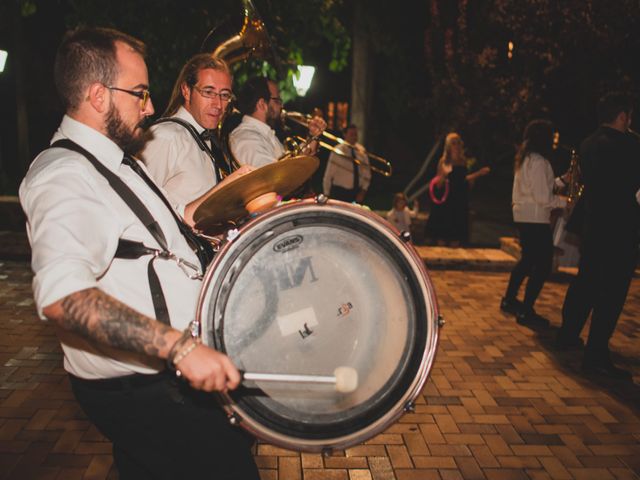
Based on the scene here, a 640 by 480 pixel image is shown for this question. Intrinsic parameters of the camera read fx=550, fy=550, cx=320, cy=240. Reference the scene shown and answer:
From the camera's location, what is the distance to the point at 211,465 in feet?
5.71

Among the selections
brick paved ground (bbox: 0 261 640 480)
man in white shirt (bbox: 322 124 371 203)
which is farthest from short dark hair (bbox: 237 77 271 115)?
man in white shirt (bbox: 322 124 371 203)

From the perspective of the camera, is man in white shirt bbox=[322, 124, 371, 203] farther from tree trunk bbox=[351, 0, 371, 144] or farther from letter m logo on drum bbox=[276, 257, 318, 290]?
letter m logo on drum bbox=[276, 257, 318, 290]

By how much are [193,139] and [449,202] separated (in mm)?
6529

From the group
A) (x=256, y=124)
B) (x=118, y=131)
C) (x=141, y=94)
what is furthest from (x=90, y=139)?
(x=256, y=124)

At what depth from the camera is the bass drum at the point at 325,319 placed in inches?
65.4

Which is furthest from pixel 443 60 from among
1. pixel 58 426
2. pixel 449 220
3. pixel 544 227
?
pixel 58 426

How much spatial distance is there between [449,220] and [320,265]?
7408mm

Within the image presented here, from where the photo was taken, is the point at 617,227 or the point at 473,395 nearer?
the point at 473,395

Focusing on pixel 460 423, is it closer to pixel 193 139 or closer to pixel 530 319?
pixel 530 319

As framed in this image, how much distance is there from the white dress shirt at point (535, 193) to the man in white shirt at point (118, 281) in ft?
13.1

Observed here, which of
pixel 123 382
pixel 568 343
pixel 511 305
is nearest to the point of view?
pixel 123 382

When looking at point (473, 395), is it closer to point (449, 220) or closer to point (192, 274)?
point (192, 274)

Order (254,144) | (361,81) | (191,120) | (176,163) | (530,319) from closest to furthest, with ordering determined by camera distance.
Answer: (176,163) < (191,120) < (254,144) < (530,319) < (361,81)

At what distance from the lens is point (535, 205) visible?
5043 mm
